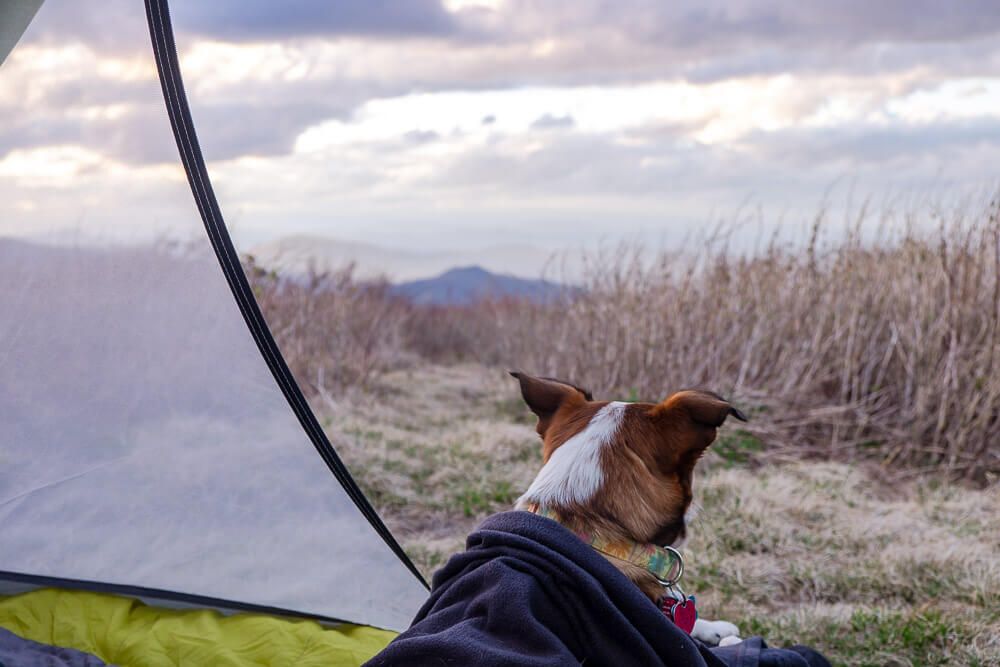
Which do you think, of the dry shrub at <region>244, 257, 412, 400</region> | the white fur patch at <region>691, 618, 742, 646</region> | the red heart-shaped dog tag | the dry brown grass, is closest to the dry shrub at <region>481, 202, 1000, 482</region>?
the dry brown grass

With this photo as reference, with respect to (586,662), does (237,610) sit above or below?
below

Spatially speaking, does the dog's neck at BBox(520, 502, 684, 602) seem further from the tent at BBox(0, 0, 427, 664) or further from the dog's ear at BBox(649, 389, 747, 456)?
the tent at BBox(0, 0, 427, 664)

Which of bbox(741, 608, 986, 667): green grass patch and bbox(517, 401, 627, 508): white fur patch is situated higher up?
bbox(517, 401, 627, 508): white fur patch

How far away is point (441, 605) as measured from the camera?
200 centimetres

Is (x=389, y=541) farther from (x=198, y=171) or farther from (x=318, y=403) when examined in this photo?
(x=318, y=403)

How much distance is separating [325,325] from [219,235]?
6.06 metres

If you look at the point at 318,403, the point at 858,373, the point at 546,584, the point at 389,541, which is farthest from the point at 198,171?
the point at 318,403

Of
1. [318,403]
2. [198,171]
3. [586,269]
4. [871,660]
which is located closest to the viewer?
[198,171]

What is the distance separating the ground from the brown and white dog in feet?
5.42

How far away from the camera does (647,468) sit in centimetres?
217

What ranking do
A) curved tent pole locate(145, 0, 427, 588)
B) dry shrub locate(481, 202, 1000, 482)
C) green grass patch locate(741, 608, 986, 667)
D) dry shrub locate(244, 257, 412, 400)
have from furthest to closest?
dry shrub locate(244, 257, 412, 400), dry shrub locate(481, 202, 1000, 482), green grass patch locate(741, 608, 986, 667), curved tent pole locate(145, 0, 427, 588)

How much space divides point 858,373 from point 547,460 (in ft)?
16.4

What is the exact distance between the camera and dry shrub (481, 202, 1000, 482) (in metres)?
6.15

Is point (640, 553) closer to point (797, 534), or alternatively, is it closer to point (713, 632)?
point (713, 632)
